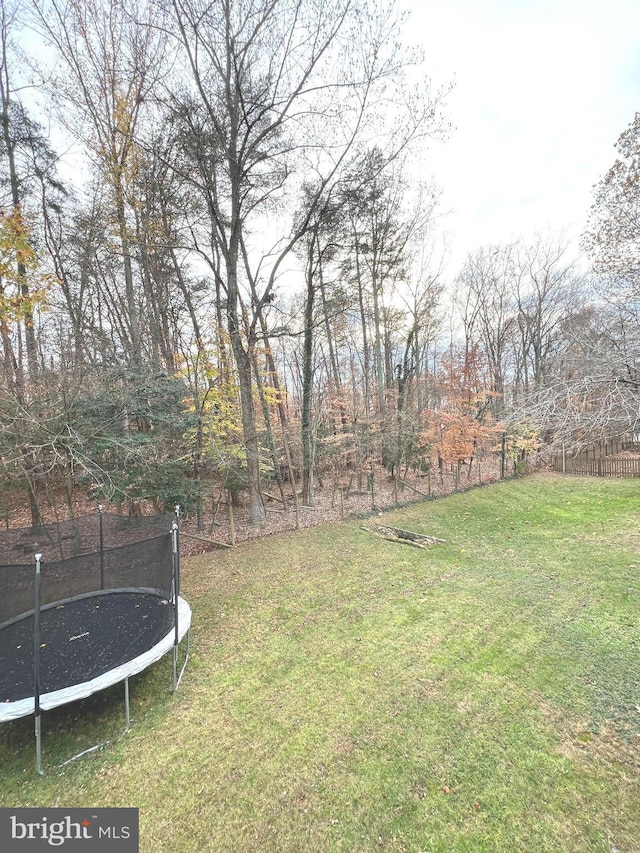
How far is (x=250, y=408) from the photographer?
23.7ft

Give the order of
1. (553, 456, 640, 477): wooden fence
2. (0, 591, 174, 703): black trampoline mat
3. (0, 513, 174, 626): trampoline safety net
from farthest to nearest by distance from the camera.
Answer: (553, 456, 640, 477): wooden fence
(0, 513, 174, 626): trampoline safety net
(0, 591, 174, 703): black trampoline mat

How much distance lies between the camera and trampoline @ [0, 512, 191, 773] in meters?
2.33

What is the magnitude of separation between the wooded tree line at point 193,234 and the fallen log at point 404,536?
2491 mm

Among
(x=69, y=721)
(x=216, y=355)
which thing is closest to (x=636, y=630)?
(x=69, y=721)

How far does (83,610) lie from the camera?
3.51 m

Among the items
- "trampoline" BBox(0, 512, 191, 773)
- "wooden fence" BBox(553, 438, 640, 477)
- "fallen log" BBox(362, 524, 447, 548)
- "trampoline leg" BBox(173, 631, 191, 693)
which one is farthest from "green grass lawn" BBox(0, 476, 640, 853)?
"wooden fence" BBox(553, 438, 640, 477)

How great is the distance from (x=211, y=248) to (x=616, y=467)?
51.1 feet

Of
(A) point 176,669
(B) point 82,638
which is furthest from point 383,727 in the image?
(B) point 82,638

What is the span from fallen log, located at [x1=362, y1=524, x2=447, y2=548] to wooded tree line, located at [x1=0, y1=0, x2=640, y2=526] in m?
2.49

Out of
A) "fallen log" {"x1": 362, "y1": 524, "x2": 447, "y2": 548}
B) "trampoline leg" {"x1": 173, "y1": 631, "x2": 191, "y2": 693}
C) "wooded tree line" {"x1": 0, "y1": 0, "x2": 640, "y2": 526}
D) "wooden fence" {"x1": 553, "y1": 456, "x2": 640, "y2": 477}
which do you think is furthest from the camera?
"wooden fence" {"x1": 553, "y1": 456, "x2": 640, "y2": 477}

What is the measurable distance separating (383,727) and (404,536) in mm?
4486

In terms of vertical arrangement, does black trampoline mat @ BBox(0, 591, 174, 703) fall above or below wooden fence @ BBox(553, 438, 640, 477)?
above

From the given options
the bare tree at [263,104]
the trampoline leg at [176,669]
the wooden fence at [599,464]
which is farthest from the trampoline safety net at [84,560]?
the wooden fence at [599,464]

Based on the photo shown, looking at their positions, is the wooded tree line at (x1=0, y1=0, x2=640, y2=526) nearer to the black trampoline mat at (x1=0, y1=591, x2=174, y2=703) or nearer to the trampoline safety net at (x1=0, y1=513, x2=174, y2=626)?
the trampoline safety net at (x1=0, y1=513, x2=174, y2=626)
